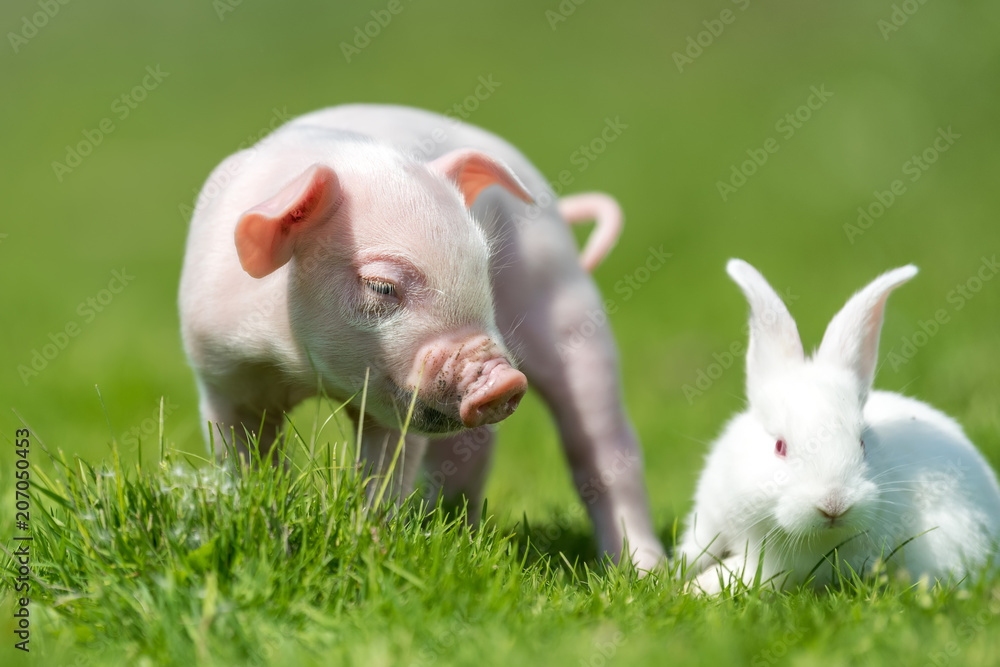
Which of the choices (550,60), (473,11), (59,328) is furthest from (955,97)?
(473,11)

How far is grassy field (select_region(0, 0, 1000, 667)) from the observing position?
273 centimetres

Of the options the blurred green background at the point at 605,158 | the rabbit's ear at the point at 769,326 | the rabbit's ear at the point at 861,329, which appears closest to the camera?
the rabbit's ear at the point at 861,329

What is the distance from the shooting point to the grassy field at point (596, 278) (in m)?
2.73

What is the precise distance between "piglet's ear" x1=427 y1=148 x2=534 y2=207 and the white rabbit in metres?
0.85

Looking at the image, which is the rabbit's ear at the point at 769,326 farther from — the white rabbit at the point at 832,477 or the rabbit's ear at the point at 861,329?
the rabbit's ear at the point at 861,329

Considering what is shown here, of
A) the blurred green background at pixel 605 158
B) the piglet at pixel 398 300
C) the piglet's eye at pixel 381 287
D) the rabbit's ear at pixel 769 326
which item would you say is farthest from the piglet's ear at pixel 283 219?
the rabbit's ear at pixel 769 326

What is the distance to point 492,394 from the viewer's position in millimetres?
3166

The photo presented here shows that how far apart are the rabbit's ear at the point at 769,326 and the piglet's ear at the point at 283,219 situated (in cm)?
146

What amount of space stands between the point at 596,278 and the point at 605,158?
13.6ft

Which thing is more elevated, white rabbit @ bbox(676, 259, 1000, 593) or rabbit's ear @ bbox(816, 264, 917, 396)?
rabbit's ear @ bbox(816, 264, 917, 396)

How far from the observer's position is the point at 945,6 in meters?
7.86

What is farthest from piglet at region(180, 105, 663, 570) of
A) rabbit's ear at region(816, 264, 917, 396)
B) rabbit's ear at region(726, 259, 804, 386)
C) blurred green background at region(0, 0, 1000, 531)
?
rabbit's ear at region(816, 264, 917, 396)

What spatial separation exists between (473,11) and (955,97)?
15555mm

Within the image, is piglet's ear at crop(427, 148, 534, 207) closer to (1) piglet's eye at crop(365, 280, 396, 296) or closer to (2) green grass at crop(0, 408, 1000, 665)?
(1) piglet's eye at crop(365, 280, 396, 296)
